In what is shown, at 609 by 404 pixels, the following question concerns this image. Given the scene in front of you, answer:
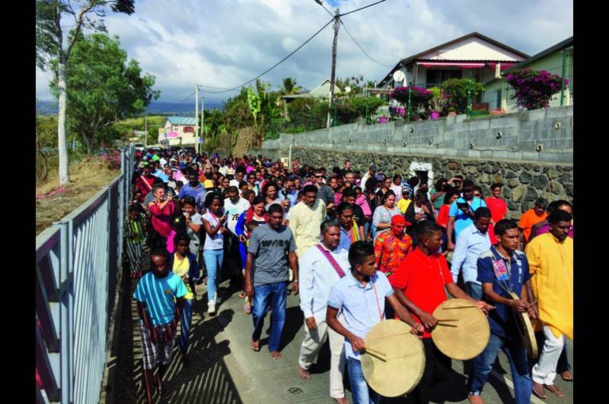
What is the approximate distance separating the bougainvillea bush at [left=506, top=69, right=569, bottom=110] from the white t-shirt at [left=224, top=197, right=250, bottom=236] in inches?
340

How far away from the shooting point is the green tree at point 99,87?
33.5 m

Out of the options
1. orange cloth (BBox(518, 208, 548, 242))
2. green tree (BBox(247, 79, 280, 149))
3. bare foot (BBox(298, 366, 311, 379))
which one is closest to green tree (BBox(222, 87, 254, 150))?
green tree (BBox(247, 79, 280, 149))

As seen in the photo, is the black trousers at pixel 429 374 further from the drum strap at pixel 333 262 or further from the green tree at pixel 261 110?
the green tree at pixel 261 110

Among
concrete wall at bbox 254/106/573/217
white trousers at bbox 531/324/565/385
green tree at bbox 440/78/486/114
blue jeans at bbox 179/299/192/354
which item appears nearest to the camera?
white trousers at bbox 531/324/565/385

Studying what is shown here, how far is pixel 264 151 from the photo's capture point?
106ft

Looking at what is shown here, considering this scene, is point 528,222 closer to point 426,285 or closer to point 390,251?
point 390,251

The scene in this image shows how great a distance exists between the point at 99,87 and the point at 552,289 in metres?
35.4

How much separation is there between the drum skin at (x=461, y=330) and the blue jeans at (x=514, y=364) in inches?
11.6

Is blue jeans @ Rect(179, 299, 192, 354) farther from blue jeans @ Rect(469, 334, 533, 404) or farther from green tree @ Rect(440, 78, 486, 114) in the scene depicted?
green tree @ Rect(440, 78, 486, 114)

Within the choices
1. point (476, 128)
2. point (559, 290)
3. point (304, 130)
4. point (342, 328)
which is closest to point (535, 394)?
point (559, 290)

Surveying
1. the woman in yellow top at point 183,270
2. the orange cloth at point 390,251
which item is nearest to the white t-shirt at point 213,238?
the woman in yellow top at point 183,270

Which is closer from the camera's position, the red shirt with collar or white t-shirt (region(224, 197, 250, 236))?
the red shirt with collar

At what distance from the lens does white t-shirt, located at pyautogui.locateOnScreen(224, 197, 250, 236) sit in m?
8.32
